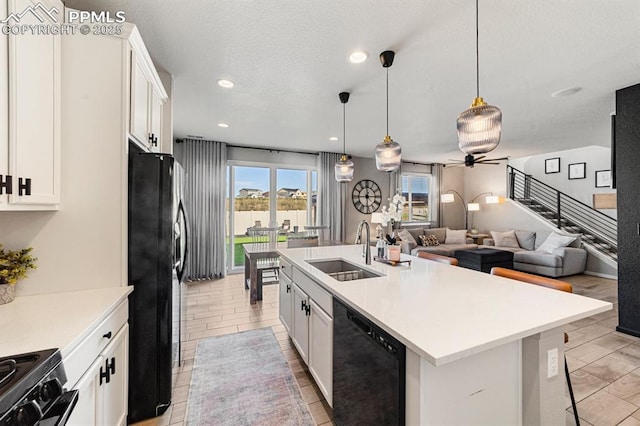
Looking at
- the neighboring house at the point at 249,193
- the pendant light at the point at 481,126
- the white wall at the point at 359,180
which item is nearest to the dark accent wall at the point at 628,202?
the pendant light at the point at 481,126

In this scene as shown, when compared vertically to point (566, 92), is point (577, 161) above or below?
below

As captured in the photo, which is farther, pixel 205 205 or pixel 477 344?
pixel 205 205

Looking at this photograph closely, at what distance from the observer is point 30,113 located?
52.7 inches

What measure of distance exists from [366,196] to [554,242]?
4.13 meters

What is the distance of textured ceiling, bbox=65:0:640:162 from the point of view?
1821mm

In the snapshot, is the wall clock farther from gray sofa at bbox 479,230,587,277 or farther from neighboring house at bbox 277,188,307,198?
gray sofa at bbox 479,230,587,277

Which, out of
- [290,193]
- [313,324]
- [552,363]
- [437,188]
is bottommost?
[313,324]

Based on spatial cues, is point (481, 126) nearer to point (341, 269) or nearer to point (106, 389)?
point (341, 269)

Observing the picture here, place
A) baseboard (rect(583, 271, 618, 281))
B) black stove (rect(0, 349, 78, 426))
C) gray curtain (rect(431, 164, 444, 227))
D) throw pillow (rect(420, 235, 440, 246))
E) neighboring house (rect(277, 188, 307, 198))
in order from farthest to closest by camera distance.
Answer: gray curtain (rect(431, 164, 444, 227)) → throw pillow (rect(420, 235, 440, 246)) → neighboring house (rect(277, 188, 307, 198)) → baseboard (rect(583, 271, 618, 281)) → black stove (rect(0, 349, 78, 426))

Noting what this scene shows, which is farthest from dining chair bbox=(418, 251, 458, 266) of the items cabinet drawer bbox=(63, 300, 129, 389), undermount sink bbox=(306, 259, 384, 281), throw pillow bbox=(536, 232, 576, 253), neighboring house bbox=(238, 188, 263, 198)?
throw pillow bbox=(536, 232, 576, 253)

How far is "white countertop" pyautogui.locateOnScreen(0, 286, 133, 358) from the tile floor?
963 mm

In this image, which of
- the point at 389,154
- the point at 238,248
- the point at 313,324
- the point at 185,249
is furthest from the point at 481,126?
the point at 238,248

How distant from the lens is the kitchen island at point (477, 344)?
104 centimetres

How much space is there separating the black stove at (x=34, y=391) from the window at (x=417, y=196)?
7.84 m
